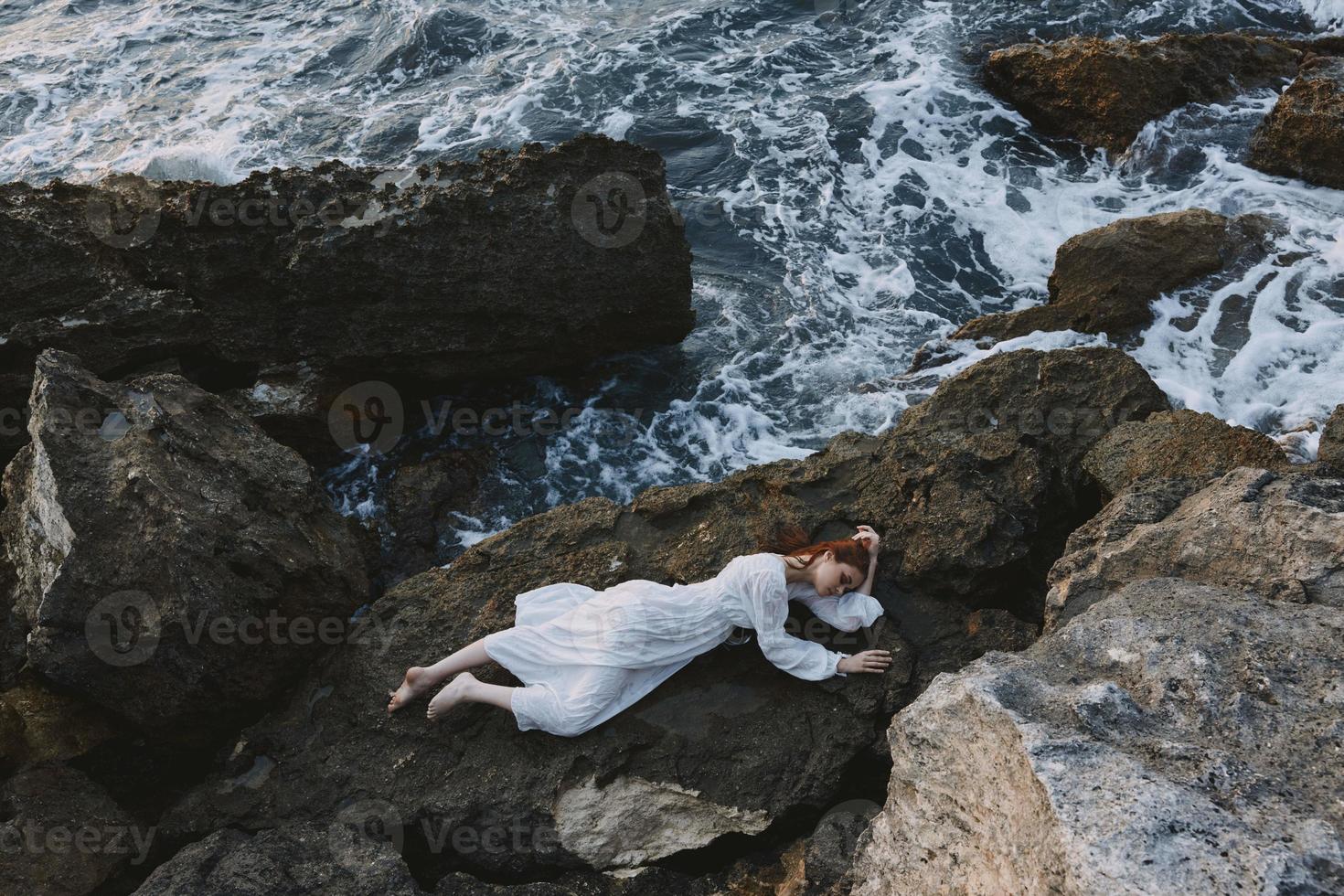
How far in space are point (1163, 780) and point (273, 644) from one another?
442cm

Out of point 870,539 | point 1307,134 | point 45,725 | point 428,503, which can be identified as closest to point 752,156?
point 1307,134

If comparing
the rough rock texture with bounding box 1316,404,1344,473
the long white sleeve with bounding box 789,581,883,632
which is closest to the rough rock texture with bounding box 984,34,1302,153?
the rough rock texture with bounding box 1316,404,1344,473

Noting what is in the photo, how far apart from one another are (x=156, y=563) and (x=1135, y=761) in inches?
184

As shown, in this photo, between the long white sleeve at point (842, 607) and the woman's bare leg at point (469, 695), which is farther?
the long white sleeve at point (842, 607)

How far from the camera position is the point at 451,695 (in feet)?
17.6

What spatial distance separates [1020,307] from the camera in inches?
393

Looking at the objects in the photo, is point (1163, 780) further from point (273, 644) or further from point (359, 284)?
point (359, 284)

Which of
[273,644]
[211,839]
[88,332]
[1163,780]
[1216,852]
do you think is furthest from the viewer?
[88,332]

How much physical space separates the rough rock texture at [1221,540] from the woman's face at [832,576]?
103 cm

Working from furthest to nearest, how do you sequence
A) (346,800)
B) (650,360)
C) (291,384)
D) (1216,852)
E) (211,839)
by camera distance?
(650,360)
(291,384)
(346,800)
(211,839)
(1216,852)

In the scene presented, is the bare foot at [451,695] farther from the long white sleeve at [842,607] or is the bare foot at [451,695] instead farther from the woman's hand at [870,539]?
the woman's hand at [870,539]

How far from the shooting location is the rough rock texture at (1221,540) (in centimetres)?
451

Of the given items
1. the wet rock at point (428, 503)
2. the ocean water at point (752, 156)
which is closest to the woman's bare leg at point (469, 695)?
the wet rock at point (428, 503)

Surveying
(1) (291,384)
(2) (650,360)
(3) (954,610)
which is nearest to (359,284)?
(1) (291,384)
